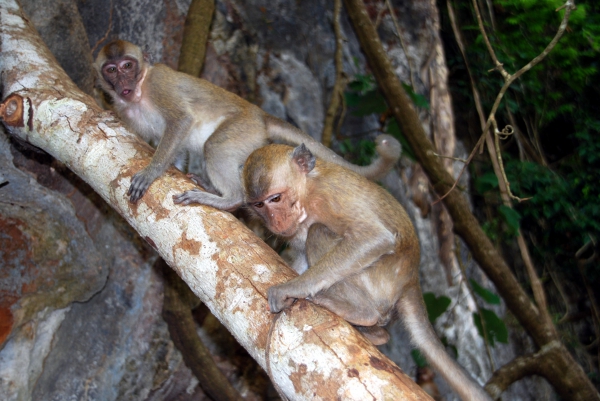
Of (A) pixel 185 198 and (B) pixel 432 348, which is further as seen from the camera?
(B) pixel 432 348

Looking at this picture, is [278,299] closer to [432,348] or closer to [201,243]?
[201,243]

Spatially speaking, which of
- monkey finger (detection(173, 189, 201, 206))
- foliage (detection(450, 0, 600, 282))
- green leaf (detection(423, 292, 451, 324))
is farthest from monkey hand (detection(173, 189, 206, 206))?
foliage (detection(450, 0, 600, 282))

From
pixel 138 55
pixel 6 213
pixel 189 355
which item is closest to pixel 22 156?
pixel 6 213

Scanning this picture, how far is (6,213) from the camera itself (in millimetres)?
3951

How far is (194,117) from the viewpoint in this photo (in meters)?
4.35

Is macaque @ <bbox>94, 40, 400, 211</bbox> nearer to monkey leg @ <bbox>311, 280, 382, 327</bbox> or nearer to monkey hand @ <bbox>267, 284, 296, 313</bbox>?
monkey leg @ <bbox>311, 280, 382, 327</bbox>

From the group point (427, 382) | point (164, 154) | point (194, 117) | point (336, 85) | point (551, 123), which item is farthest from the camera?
point (551, 123)

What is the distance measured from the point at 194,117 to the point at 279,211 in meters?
1.61

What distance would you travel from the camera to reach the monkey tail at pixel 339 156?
12.1 ft

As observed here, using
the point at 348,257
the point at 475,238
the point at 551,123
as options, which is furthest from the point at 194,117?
the point at 551,123

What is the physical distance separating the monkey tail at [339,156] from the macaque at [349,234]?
1.37ft

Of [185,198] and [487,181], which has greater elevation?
[185,198]

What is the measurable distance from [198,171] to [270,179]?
3084mm

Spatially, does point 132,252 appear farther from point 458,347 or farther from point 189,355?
point 458,347
